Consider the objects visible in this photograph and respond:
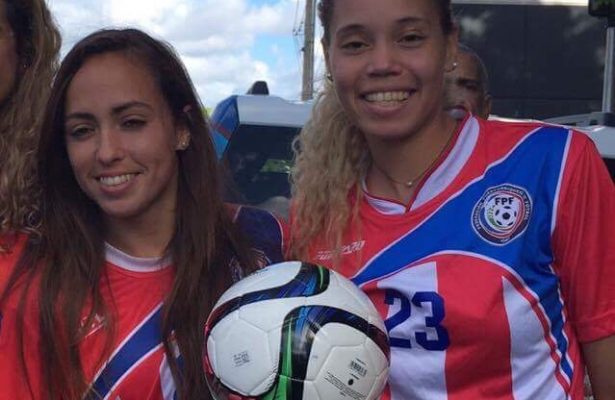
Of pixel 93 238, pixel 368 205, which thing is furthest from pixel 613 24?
pixel 93 238

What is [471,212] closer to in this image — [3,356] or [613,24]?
[3,356]

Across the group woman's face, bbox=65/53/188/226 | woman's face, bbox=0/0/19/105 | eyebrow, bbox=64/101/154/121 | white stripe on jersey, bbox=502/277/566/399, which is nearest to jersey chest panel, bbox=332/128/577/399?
white stripe on jersey, bbox=502/277/566/399

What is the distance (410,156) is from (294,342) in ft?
2.70

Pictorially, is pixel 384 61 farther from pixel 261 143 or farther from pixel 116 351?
pixel 261 143

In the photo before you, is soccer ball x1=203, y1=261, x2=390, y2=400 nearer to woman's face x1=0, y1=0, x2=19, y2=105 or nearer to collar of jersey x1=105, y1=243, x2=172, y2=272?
collar of jersey x1=105, y1=243, x2=172, y2=272

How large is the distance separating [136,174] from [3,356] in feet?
1.99

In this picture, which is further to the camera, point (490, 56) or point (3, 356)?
point (490, 56)

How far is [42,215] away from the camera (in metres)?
2.87

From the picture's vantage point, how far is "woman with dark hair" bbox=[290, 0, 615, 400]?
8.39ft

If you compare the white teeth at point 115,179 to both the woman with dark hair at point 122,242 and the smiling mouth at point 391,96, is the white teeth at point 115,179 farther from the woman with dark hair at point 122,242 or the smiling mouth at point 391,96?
the smiling mouth at point 391,96

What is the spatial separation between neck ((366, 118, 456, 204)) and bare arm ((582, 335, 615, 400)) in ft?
2.11

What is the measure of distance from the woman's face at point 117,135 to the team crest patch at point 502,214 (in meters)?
0.91

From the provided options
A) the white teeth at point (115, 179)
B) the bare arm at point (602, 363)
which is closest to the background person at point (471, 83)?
the bare arm at point (602, 363)

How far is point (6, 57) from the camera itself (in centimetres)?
283
